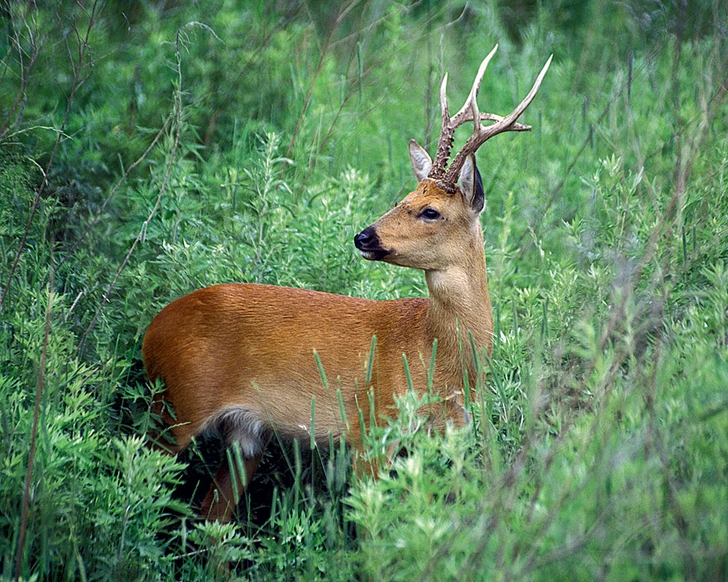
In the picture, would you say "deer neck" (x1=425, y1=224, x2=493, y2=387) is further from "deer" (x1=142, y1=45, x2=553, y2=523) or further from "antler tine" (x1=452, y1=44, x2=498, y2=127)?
"antler tine" (x1=452, y1=44, x2=498, y2=127)

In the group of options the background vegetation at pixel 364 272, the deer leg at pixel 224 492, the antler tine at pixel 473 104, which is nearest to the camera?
the background vegetation at pixel 364 272

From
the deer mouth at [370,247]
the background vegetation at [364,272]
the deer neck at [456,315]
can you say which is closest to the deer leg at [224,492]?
the background vegetation at [364,272]

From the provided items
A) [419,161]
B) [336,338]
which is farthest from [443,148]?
[336,338]

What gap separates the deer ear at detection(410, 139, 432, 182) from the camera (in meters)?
4.49

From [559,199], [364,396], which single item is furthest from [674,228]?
[559,199]

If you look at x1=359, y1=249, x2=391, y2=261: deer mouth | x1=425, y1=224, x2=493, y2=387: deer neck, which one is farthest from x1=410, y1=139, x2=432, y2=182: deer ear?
x1=359, y1=249, x2=391, y2=261: deer mouth

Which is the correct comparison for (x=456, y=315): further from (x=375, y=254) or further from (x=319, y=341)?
(x=319, y=341)

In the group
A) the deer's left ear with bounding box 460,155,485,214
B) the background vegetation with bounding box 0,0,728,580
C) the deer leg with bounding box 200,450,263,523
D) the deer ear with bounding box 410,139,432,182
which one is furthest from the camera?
the deer ear with bounding box 410,139,432,182

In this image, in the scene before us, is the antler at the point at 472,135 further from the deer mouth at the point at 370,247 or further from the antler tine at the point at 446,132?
the deer mouth at the point at 370,247

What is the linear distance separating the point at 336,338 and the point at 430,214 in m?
0.70

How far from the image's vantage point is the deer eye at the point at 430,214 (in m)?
4.02

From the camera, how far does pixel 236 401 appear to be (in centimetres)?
410

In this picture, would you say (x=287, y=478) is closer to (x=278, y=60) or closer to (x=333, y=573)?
(x=333, y=573)

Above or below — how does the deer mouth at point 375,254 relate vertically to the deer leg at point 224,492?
above
